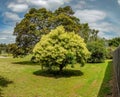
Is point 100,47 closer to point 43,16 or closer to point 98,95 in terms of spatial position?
point 43,16

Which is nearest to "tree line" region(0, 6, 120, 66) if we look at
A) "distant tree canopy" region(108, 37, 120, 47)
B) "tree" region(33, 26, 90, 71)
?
"tree" region(33, 26, 90, 71)

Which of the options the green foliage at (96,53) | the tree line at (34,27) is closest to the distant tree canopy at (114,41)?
the green foliage at (96,53)

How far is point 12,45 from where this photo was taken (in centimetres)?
3888

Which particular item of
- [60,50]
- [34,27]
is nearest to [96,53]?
[34,27]

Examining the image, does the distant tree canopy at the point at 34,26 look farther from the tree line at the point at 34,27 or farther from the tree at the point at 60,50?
the tree at the point at 60,50

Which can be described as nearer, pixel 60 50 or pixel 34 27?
pixel 60 50

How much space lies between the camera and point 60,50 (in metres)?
23.5

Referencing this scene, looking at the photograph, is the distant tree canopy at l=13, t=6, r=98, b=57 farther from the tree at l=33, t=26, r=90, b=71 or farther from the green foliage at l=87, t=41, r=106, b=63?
the tree at l=33, t=26, r=90, b=71

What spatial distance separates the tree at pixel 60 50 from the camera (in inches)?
928

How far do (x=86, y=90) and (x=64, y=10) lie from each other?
84.5 feet

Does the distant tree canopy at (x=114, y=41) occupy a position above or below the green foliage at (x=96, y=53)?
above

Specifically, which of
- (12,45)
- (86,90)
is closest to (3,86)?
(86,90)

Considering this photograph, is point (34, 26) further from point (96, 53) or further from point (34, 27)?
point (96, 53)

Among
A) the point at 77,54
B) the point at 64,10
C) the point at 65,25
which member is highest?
the point at 64,10
